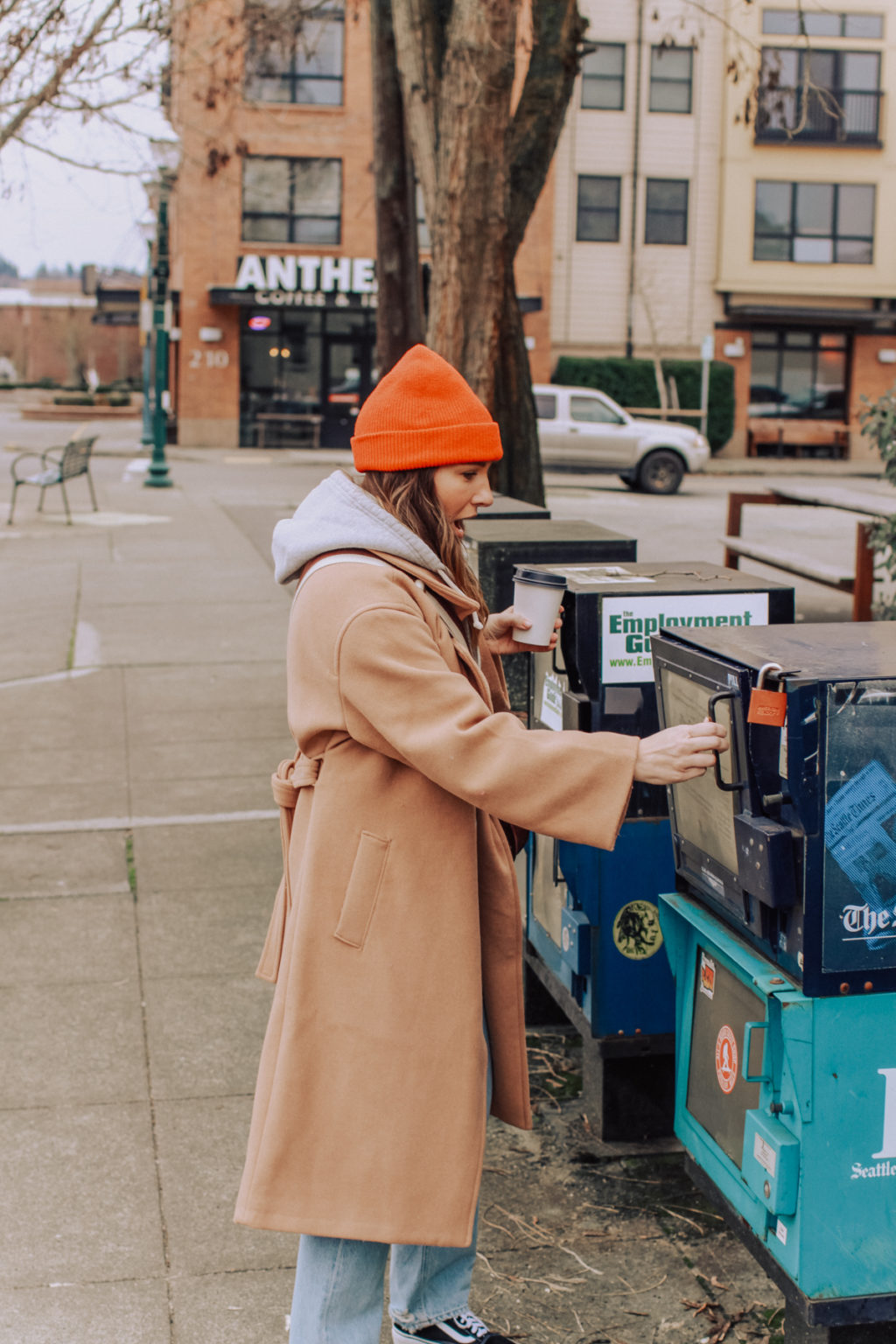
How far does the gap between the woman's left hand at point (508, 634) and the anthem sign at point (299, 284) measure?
31.0m

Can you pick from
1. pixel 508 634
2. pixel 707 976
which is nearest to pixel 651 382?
pixel 508 634

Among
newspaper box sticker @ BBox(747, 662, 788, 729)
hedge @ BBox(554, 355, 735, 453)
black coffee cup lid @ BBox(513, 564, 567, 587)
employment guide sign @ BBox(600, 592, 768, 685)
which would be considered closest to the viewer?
newspaper box sticker @ BBox(747, 662, 788, 729)

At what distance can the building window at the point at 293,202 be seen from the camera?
33469mm

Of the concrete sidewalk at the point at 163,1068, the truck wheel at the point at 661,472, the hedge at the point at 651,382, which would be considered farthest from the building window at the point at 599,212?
the concrete sidewalk at the point at 163,1068

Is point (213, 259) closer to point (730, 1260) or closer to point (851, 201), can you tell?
point (851, 201)

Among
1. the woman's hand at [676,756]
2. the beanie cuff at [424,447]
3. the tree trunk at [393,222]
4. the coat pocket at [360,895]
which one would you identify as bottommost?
the coat pocket at [360,895]

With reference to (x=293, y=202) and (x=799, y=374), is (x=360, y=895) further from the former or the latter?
(x=799, y=374)

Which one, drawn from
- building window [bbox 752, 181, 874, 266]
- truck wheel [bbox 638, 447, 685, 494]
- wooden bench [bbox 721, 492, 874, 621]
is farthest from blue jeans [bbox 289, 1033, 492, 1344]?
building window [bbox 752, 181, 874, 266]

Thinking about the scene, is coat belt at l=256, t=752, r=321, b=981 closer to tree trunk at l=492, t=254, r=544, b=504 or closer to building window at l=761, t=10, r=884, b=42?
tree trunk at l=492, t=254, r=544, b=504

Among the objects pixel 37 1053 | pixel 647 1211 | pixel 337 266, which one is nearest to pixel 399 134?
pixel 37 1053

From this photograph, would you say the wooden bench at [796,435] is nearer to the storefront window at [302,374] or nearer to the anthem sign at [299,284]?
the storefront window at [302,374]

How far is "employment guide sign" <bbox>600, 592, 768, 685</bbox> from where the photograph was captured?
3.45 m

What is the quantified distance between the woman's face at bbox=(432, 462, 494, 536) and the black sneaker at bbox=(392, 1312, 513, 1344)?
150 cm

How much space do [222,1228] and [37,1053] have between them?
1.08 m
